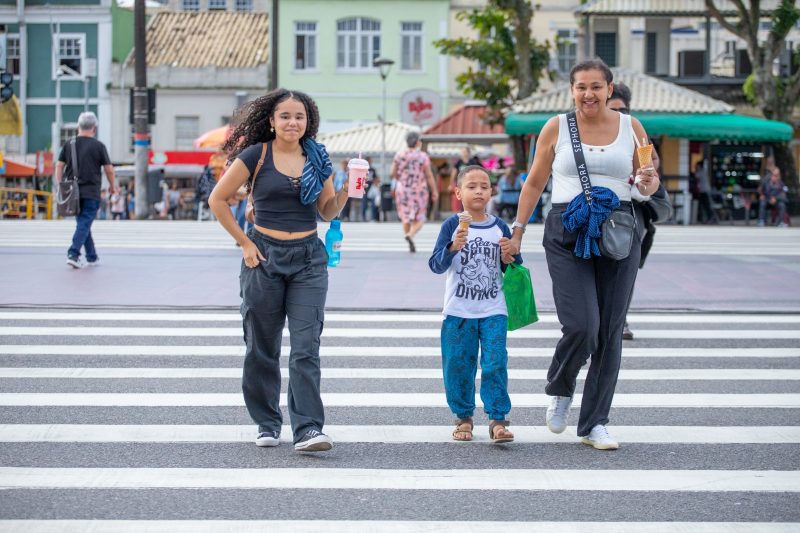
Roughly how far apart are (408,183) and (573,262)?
39.8 feet

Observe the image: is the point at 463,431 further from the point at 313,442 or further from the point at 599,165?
the point at 599,165

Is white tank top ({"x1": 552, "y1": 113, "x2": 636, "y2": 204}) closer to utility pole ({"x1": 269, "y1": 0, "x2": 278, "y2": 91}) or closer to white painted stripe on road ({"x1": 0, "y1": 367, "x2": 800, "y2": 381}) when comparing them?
white painted stripe on road ({"x1": 0, "y1": 367, "x2": 800, "y2": 381})

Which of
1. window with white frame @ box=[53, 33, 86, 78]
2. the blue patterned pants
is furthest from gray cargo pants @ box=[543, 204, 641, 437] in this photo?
window with white frame @ box=[53, 33, 86, 78]

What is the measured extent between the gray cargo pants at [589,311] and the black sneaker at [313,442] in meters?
1.19

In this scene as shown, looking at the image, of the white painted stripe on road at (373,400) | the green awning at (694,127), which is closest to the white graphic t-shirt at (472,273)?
the white painted stripe on road at (373,400)

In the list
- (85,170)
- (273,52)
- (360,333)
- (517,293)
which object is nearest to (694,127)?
(273,52)

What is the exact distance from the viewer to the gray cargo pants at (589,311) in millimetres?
6336

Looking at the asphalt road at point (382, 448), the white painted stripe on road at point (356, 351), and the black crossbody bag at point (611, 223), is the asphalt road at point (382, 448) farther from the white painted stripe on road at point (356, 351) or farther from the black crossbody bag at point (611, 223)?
the black crossbody bag at point (611, 223)

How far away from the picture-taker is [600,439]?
6.41 meters

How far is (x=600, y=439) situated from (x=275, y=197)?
195 cm

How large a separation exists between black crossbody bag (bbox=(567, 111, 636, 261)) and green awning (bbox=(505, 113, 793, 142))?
22909 millimetres

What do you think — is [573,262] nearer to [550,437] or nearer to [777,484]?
[550,437]

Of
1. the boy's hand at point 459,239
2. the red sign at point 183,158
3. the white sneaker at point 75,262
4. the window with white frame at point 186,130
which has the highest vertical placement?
the window with white frame at point 186,130

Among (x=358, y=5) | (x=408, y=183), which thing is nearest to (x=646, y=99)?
(x=408, y=183)
